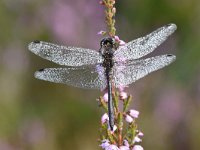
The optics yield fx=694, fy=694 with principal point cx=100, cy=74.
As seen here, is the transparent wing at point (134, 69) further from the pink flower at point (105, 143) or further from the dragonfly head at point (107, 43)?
the pink flower at point (105, 143)

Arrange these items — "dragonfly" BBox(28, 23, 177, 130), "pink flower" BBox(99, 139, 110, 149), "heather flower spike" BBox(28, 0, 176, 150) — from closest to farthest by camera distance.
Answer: "pink flower" BBox(99, 139, 110, 149) < "heather flower spike" BBox(28, 0, 176, 150) < "dragonfly" BBox(28, 23, 177, 130)

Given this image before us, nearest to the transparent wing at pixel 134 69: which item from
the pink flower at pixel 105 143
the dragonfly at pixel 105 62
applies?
the dragonfly at pixel 105 62

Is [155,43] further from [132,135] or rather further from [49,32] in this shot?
[49,32]

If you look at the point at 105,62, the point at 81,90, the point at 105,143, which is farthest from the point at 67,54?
the point at 81,90

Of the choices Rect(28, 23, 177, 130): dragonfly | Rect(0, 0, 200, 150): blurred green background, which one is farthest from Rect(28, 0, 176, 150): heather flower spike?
Rect(0, 0, 200, 150): blurred green background

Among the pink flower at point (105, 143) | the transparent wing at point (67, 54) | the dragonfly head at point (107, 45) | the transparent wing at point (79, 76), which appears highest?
the dragonfly head at point (107, 45)

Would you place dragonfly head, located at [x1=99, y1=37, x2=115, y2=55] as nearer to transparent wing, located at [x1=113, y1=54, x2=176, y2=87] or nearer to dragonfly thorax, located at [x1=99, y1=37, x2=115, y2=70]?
dragonfly thorax, located at [x1=99, y1=37, x2=115, y2=70]
